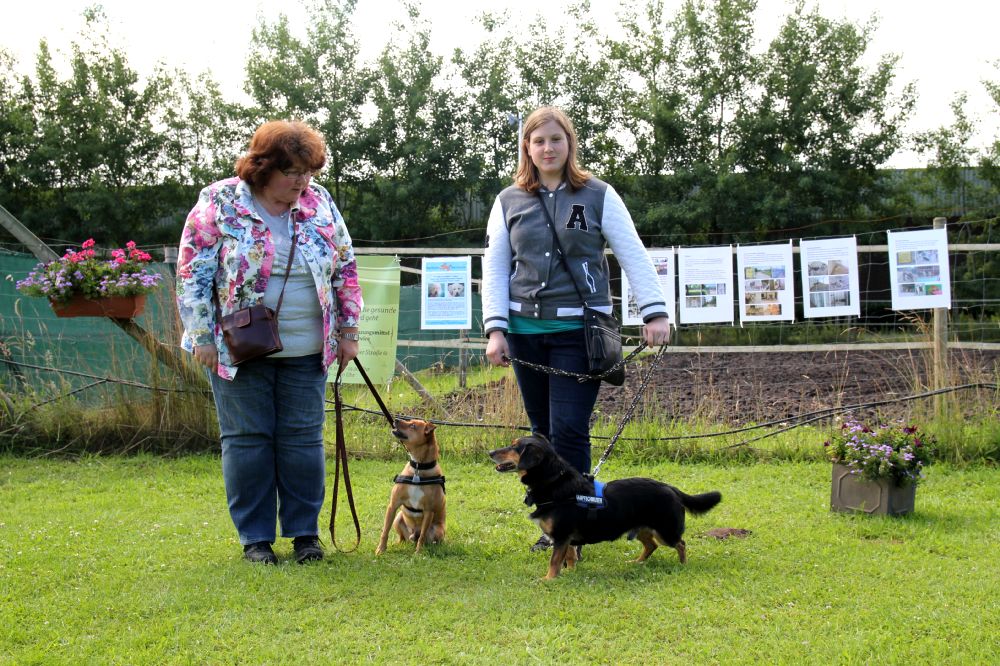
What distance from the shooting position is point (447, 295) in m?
6.95

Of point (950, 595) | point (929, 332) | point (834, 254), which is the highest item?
point (834, 254)

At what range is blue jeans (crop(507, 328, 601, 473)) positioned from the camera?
142 inches

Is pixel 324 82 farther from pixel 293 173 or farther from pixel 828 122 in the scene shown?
pixel 293 173

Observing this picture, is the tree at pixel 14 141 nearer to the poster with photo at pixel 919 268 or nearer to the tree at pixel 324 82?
the tree at pixel 324 82

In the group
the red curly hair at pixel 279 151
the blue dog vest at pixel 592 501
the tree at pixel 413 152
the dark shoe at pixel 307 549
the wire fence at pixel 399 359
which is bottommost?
the dark shoe at pixel 307 549

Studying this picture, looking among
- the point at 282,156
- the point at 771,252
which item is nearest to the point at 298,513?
the point at 282,156

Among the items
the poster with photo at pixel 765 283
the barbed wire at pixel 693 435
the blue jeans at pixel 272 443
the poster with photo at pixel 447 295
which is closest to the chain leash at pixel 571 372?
the blue jeans at pixel 272 443

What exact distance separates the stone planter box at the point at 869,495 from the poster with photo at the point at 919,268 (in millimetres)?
2505

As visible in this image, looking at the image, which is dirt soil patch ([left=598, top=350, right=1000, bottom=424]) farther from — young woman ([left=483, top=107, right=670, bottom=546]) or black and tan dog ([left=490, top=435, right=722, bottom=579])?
young woman ([left=483, top=107, right=670, bottom=546])

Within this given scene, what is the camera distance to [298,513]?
12.2 feet

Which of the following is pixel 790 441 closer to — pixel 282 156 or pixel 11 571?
pixel 282 156

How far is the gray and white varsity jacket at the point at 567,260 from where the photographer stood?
11.7 ft

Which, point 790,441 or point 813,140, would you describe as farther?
point 813,140

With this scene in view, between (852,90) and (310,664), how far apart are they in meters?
19.9
